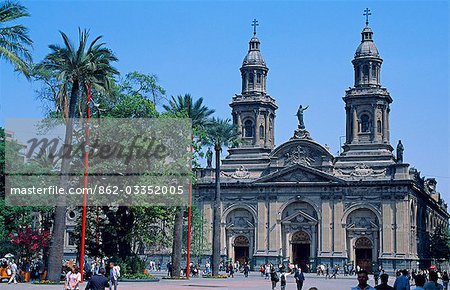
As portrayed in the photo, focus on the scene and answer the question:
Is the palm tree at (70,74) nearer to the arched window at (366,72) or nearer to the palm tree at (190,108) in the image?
the palm tree at (190,108)

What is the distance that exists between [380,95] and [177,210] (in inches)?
1636

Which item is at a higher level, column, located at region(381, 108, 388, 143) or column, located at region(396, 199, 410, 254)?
column, located at region(381, 108, 388, 143)

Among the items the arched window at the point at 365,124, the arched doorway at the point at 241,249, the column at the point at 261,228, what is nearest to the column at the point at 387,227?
the arched window at the point at 365,124

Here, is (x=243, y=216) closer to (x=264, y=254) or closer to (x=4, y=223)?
(x=264, y=254)

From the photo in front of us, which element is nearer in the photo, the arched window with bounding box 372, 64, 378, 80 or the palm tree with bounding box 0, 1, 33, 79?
the palm tree with bounding box 0, 1, 33, 79

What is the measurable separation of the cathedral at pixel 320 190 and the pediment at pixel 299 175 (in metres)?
0.11

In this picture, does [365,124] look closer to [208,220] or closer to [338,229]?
[338,229]

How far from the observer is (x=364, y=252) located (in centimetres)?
8488

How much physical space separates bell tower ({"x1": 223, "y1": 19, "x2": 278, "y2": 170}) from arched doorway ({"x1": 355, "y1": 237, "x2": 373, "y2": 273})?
1435 cm

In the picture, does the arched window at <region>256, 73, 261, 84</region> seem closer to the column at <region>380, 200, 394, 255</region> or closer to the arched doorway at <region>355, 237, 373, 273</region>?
the column at <region>380, 200, 394, 255</region>

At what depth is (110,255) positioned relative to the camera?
1941 inches

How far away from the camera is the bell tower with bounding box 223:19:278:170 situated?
90.1 m

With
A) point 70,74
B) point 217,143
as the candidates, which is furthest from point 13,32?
point 217,143

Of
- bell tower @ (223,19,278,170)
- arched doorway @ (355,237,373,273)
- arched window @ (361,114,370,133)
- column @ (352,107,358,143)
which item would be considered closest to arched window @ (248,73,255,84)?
bell tower @ (223,19,278,170)
